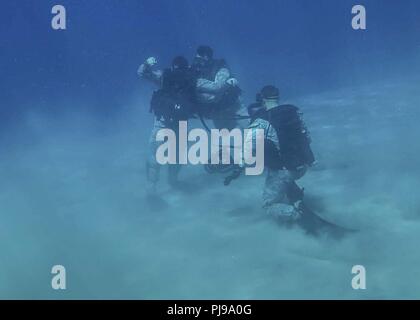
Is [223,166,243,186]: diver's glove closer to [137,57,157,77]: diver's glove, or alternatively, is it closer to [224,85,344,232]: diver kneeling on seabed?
[224,85,344,232]: diver kneeling on seabed

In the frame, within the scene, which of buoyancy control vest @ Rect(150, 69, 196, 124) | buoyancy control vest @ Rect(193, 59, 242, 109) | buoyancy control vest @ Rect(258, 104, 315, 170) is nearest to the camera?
buoyancy control vest @ Rect(258, 104, 315, 170)

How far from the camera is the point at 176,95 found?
8.47 metres

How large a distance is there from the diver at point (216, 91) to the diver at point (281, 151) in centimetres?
121

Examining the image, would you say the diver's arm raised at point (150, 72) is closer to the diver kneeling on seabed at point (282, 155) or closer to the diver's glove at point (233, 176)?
the diver kneeling on seabed at point (282, 155)

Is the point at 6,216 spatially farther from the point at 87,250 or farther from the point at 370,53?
the point at 370,53

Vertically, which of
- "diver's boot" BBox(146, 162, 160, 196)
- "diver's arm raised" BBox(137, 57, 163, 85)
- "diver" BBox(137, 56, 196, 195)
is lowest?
"diver's boot" BBox(146, 162, 160, 196)

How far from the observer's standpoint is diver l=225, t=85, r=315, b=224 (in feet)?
22.7

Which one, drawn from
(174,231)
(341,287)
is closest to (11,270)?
(174,231)

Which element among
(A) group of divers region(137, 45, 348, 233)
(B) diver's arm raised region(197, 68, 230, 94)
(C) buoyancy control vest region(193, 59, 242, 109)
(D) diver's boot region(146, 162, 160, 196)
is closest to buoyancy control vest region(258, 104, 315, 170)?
(A) group of divers region(137, 45, 348, 233)

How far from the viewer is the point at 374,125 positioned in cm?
1212

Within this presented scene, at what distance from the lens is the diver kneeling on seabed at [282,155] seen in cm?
693

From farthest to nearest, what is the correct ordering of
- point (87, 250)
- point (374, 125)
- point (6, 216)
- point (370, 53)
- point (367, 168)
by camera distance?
point (370, 53) < point (374, 125) < point (6, 216) < point (367, 168) < point (87, 250)

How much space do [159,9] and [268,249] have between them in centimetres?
9561

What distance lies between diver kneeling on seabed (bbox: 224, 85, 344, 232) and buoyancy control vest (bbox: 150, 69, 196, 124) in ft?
4.75
